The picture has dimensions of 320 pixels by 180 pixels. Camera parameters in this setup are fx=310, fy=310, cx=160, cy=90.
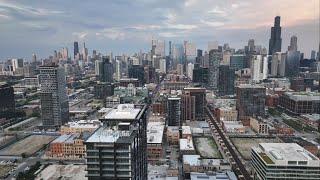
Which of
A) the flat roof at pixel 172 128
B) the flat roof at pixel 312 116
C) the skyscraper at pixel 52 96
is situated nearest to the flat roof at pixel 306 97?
the flat roof at pixel 312 116

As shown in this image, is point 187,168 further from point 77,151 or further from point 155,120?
point 155,120

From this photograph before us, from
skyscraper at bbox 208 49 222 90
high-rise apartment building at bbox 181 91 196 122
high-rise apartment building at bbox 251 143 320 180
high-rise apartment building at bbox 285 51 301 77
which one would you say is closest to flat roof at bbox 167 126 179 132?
high-rise apartment building at bbox 181 91 196 122

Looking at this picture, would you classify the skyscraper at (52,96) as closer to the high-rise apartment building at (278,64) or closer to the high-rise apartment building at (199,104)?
the high-rise apartment building at (199,104)

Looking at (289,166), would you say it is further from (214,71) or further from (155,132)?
(214,71)

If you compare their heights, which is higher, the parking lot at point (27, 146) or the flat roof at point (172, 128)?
the flat roof at point (172, 128)

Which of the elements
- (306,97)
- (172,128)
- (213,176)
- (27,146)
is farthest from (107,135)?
(306,97)

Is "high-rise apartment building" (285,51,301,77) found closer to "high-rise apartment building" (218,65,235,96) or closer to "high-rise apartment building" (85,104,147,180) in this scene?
"high-rise apartment building" (218,65,235,96)
